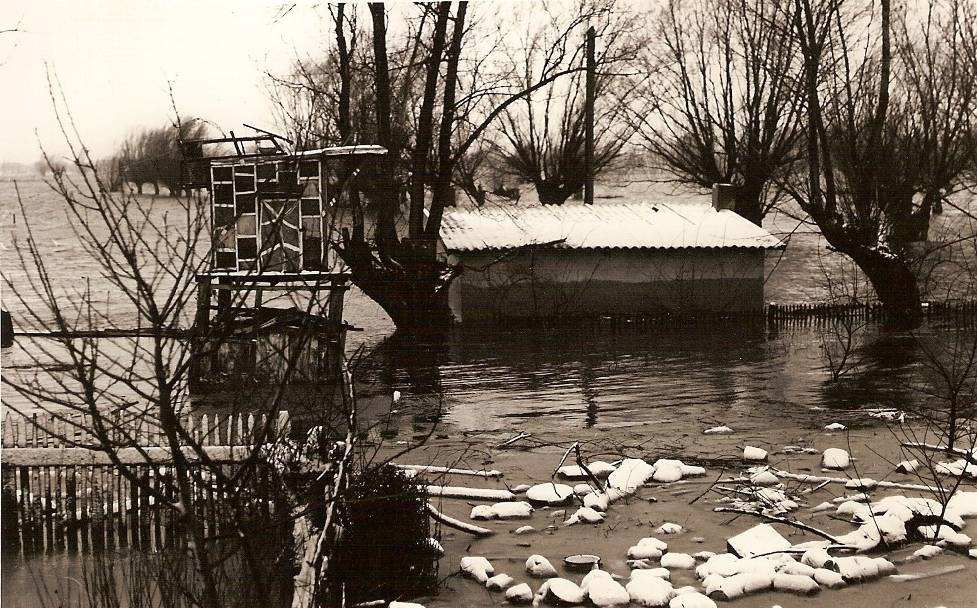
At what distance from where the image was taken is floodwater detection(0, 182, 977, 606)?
903 centimetres

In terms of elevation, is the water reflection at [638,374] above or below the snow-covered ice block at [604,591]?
below

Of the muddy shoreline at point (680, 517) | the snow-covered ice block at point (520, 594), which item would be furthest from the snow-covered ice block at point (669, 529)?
the snow-covered ice block at point (520, 594)

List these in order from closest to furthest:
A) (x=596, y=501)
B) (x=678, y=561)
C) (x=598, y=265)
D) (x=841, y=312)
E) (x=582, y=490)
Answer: (x=678, y=561) → (x=596, y=501) → (x=582, y=490) → (x=598, y=265) → (x=841, y=312)

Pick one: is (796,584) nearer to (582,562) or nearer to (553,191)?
(582,562)

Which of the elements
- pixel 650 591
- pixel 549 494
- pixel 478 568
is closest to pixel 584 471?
pixel 549 494

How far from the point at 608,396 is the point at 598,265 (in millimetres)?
12727

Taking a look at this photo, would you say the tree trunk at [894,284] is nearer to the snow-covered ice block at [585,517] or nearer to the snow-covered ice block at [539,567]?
the snow-covered ice block at [585,517]

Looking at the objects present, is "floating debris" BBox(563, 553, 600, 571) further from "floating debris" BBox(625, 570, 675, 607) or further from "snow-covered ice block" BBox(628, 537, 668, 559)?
"floating debris" BBox(625, 570, 675, 607)

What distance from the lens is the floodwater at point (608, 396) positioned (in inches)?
356

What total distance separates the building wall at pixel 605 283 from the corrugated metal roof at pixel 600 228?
0.32 m

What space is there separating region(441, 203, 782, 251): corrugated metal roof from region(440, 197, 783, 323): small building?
0.10ft

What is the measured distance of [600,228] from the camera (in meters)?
30.3

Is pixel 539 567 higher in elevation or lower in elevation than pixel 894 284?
lower

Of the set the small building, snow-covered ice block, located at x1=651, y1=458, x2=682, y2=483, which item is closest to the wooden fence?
the small building
